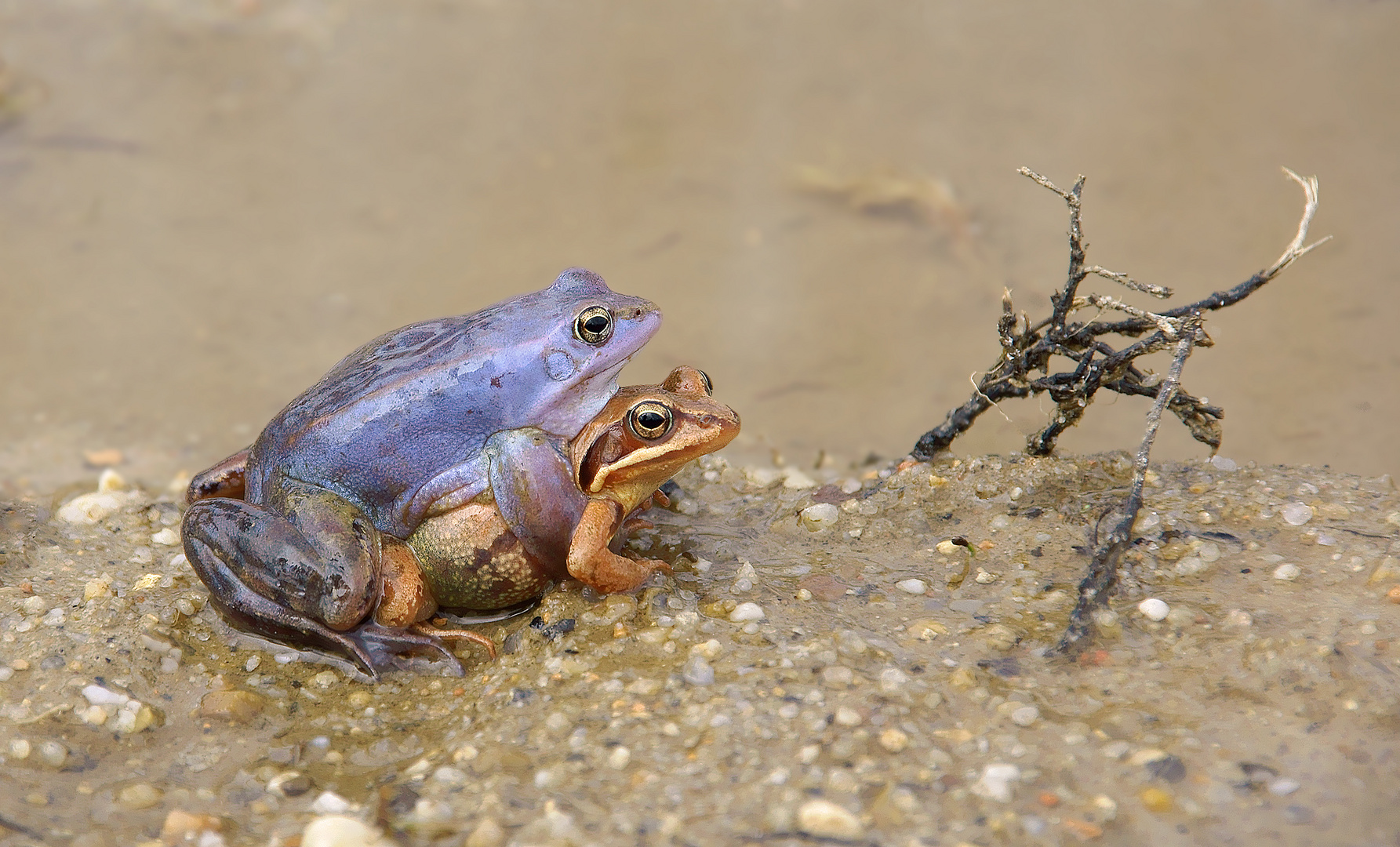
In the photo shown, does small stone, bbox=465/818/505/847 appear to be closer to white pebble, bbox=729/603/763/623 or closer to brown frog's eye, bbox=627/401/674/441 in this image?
white pebble, bbox=729/603/763/623

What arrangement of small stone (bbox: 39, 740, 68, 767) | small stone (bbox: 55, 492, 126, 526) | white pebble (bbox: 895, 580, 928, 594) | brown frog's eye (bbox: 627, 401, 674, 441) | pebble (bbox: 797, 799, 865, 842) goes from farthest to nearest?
small stone (bbox: 55, 492, 126, 526) → white pebble (bbox: 895, 580, 928, 594) → brown frog's eye (bbox: 627, 401, 674, 441) → small stone (bbox: 39, 740, 68, 767) → pebble (bbox: 797, 799, 865, 842)

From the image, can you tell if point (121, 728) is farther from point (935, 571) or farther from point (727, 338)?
point (727, 338)

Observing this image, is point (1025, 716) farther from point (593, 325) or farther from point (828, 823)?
point (593, 325)

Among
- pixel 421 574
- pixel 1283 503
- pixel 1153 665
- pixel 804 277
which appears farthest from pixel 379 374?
pixel 804 277

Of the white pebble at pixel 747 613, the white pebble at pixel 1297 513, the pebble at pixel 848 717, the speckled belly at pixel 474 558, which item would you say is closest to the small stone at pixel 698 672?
the white pebble at pixel 747 613

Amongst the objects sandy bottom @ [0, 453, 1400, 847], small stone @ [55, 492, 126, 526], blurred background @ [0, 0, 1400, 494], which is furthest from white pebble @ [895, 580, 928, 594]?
small stone @ [55, 492, 126, 526]

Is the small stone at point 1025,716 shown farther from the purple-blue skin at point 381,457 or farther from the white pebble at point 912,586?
the purple-blue skin at point 381,457
